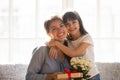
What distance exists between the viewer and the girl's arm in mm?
2296

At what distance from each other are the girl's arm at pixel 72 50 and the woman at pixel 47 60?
5 cm

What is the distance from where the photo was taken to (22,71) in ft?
9.43

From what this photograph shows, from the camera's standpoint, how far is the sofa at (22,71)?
9.29 feet

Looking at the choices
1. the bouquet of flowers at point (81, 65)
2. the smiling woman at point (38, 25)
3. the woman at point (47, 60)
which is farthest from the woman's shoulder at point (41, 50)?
the smiling woman at point (38, 25)

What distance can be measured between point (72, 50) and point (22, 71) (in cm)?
75

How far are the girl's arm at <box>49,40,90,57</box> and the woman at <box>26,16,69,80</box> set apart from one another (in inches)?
2.0

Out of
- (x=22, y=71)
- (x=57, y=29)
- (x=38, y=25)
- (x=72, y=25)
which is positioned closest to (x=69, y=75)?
(x=57, y=29)

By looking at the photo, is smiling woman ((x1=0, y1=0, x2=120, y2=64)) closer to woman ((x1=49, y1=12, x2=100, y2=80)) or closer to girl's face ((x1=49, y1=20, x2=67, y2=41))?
woman ((x1=49, y1=12, x2=100, y2=80))

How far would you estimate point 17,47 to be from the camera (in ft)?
10.2

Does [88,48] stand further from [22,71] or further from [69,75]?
[22,71]

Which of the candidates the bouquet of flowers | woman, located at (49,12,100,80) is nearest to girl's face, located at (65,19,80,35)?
woman, located at (49,12,100,80)

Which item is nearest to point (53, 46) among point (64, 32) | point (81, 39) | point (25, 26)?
point (64, 32)

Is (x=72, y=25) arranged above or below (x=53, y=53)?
above

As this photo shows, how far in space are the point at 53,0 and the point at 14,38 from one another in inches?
23.9
